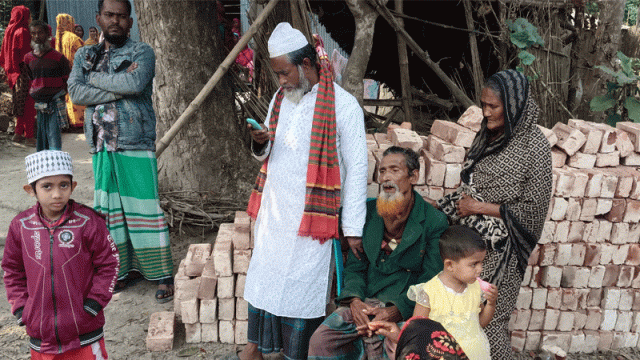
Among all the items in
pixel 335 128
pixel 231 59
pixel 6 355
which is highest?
pixel 231 59

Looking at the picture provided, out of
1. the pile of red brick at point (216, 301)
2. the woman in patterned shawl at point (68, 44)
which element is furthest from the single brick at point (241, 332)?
the woman in patterned shawl at point (68, 44)

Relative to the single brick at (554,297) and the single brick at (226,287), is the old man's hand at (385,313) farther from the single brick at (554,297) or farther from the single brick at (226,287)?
the single brick at (554,297)

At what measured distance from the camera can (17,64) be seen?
8.43 m

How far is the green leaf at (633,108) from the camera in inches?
183

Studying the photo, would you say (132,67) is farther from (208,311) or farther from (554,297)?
(554,297)

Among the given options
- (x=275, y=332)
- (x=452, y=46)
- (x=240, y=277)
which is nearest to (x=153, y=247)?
(x=240, y=277)

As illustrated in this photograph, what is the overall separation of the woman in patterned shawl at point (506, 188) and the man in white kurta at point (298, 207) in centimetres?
64

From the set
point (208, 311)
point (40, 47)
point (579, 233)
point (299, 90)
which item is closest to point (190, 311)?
point (208, 311)

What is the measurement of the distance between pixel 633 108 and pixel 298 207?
136 inches

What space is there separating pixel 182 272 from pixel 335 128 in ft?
5.54

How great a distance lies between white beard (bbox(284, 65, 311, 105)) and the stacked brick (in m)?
1.74

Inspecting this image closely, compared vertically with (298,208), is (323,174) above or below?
above

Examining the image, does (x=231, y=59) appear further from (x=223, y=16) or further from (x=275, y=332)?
(x=275, y=332)

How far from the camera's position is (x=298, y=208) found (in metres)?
2.86
